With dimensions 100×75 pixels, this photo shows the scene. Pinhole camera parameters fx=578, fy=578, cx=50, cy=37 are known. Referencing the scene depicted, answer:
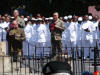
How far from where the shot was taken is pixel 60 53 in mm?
18516

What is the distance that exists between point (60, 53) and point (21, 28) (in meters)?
A: 2.60

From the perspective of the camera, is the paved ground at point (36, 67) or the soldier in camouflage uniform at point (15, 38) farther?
the soldier in camouflage uniform at point (15, 38)

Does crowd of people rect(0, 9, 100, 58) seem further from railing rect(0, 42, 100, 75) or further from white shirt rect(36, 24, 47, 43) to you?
railing rect(0, 42, 100, 75)

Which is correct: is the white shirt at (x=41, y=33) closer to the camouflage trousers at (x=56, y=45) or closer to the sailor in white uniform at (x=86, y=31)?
the sailor in white uniform at (x=86, y=31)

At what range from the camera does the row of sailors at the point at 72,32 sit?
922 inches

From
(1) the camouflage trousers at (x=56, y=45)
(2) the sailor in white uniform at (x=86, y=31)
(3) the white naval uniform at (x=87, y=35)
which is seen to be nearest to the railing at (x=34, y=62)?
(1) the camouflage trousers at (x=56, y=45)

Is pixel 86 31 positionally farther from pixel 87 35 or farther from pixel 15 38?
pixel 15 38

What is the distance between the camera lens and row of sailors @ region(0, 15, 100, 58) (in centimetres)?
2342

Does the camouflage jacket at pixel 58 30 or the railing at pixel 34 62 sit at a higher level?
the camouflage jacket at pixel 58 30

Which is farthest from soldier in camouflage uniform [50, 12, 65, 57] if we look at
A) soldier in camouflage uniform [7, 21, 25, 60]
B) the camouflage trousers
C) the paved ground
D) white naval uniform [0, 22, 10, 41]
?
white naval uniform [0, 22, 10, 41]

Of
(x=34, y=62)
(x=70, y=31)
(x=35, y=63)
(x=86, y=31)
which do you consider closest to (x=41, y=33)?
(x=70, y=31)

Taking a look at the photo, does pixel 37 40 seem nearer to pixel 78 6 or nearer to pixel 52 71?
pixel 78 6

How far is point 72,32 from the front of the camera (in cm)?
2384

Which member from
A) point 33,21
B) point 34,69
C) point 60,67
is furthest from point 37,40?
point 60,67
